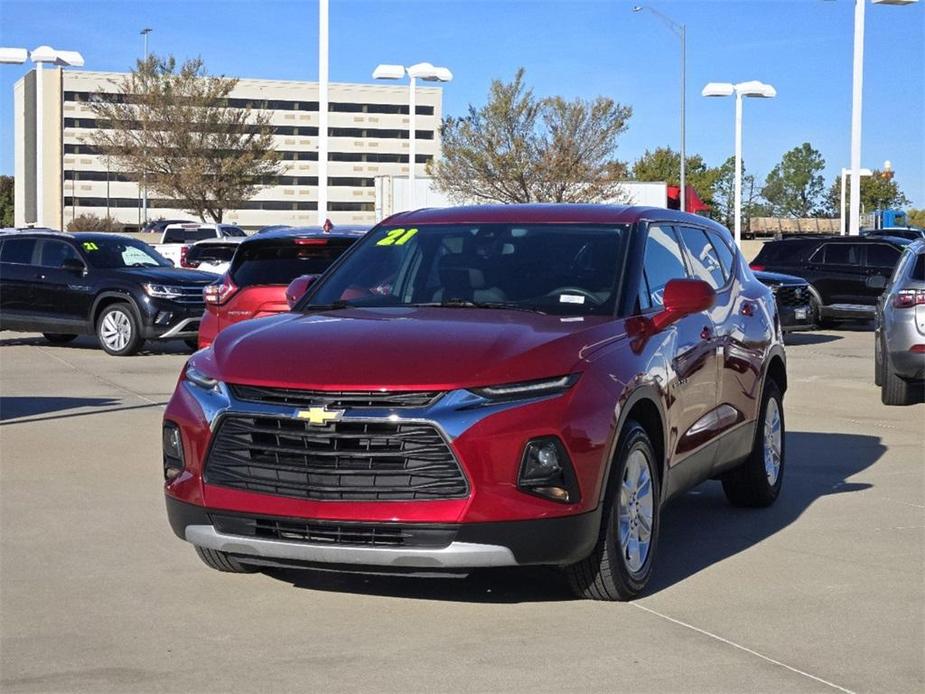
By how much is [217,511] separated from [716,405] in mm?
2933

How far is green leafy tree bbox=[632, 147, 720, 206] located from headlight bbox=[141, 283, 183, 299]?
3253 inches

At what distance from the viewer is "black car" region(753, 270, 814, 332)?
23016mm

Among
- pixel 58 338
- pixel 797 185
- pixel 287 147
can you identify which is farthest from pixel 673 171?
pixel 58 338

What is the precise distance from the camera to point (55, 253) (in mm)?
21438

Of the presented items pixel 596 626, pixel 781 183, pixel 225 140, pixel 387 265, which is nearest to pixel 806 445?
pixel 387 265

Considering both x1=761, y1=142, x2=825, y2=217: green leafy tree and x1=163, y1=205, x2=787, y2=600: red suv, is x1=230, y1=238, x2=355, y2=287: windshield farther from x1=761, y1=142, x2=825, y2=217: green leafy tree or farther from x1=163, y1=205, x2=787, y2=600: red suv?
x1=761, y1=142, x2=825, y2=217: green leafy tree

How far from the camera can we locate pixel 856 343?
23.6 m

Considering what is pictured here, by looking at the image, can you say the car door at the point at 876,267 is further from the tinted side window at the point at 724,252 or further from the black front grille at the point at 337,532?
the black front grille at the point at 337,532

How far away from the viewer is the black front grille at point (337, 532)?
18.3 feet

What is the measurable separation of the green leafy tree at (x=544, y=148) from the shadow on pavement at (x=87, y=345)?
34.7 metres

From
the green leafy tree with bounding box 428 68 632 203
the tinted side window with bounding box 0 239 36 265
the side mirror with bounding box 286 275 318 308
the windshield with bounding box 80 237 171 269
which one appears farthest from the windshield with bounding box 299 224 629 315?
the green leafy tree with bounding box 428 68 632 203

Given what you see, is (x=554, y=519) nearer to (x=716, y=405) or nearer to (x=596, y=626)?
(x=596, y=626)

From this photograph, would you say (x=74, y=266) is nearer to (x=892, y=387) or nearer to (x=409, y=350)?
(x=892, y=387)

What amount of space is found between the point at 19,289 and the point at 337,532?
55.3 feet
